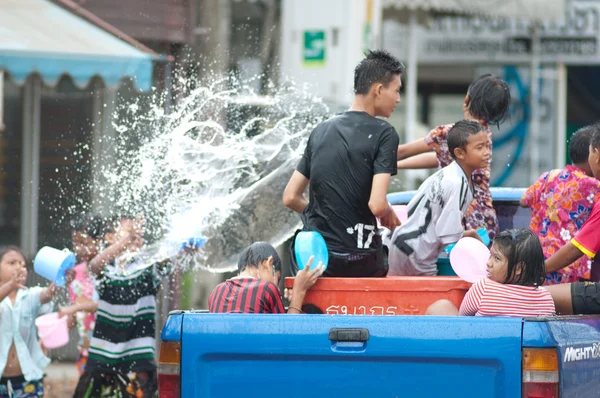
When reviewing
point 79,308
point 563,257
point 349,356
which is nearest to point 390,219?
point 563,257

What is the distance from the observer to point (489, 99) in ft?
19.4

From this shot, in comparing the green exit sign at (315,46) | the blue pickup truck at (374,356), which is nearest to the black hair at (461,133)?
the blue pickup truck at (374,356)

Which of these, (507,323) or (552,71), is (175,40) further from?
(552,71)

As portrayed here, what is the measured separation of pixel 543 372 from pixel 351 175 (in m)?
1.58

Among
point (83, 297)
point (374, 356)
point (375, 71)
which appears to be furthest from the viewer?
point (83, 297)

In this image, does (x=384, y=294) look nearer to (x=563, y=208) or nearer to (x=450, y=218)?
(x=450, y=218)

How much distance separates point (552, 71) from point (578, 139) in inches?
552

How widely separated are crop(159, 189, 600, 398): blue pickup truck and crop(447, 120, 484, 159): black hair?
4.54 feet

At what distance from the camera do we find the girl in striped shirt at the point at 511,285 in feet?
15.0

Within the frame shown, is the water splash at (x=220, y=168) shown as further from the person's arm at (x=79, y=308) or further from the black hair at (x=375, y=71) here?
the black hair at (x=375, y=71)

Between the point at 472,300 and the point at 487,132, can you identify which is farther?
the point at 487,132

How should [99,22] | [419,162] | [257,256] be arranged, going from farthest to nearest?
[99,22] → [419,162] → [257,256]

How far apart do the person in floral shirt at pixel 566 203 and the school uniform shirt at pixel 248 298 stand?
163cm

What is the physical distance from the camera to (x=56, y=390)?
367 inches
